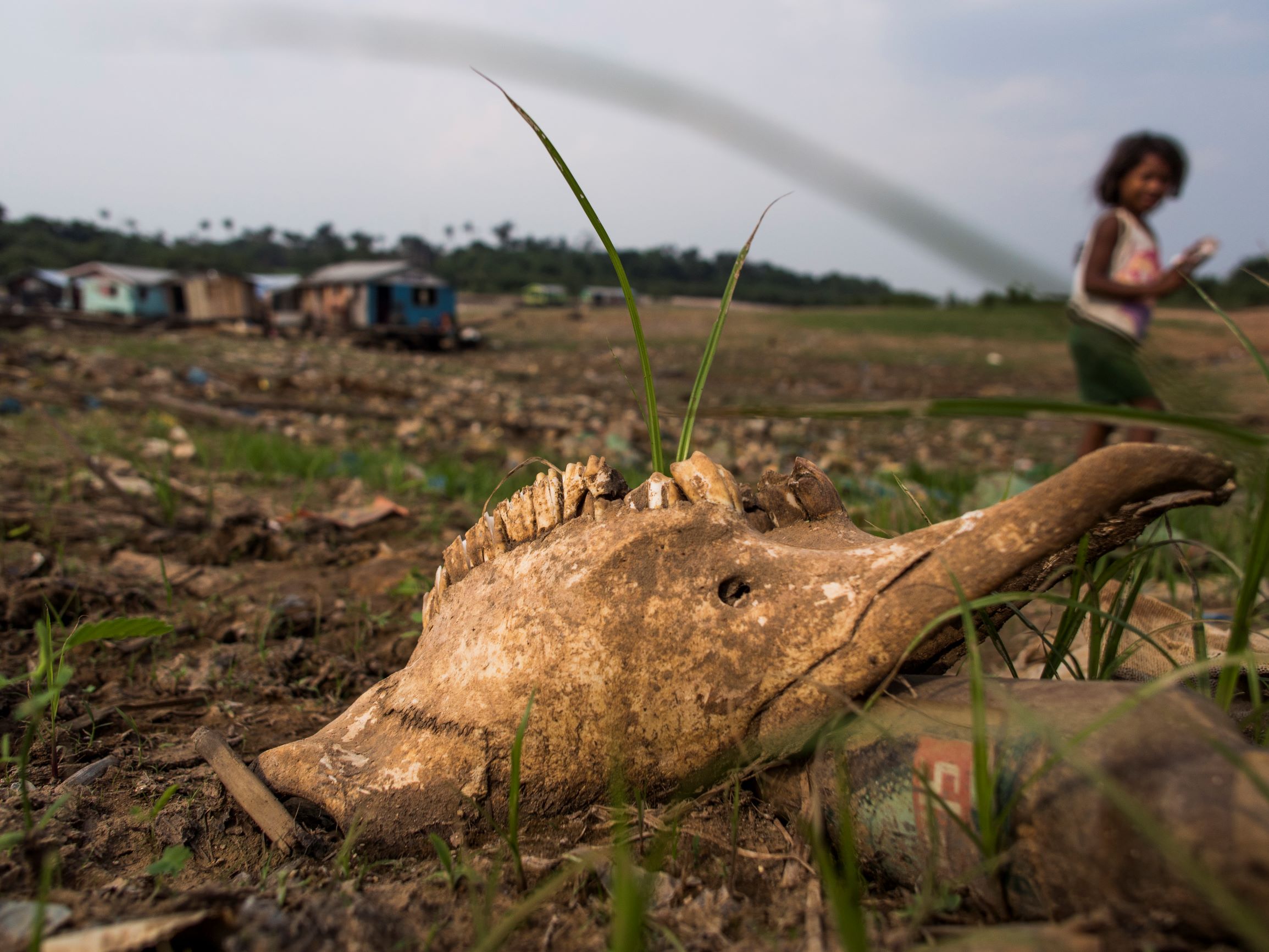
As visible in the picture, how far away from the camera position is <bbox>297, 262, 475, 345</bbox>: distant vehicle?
76.7 feet

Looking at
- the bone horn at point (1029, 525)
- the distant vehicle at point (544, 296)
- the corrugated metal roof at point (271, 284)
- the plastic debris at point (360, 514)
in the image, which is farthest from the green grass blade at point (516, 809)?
the distant vehicle at point (544, 296)

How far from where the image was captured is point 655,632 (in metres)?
1.18

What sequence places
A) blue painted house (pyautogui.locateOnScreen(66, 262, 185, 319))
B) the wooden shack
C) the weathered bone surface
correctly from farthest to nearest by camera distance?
blue painted house (pyautogui.locateOnScreen(66, 262, 185, 319)) < the wooden shack < the weathered bone surface

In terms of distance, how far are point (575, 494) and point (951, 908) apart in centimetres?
78

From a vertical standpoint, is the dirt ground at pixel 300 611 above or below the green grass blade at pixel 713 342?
below

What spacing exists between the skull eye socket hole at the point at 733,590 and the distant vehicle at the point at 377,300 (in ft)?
66.1

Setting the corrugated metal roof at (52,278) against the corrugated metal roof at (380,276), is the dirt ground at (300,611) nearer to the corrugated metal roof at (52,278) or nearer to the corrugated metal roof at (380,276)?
the corrugated metal roof at (380,276)

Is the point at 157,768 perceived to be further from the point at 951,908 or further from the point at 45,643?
the point at 951,908

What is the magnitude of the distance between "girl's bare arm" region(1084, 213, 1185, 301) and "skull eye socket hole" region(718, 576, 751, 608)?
278cm

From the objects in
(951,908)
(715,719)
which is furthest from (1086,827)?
(715,719)

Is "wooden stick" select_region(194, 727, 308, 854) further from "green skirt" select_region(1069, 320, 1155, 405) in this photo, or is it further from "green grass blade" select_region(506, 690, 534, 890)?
"green skirt" select_region(1069, 320, 1155, 405)

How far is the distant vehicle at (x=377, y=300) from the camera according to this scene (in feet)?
76.7

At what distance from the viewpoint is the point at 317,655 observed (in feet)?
6.50

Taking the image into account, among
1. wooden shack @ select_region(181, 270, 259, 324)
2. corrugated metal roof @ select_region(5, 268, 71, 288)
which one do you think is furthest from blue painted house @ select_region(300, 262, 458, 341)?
corrugated metal roof @ select_region(5, 268, 71, 288)
